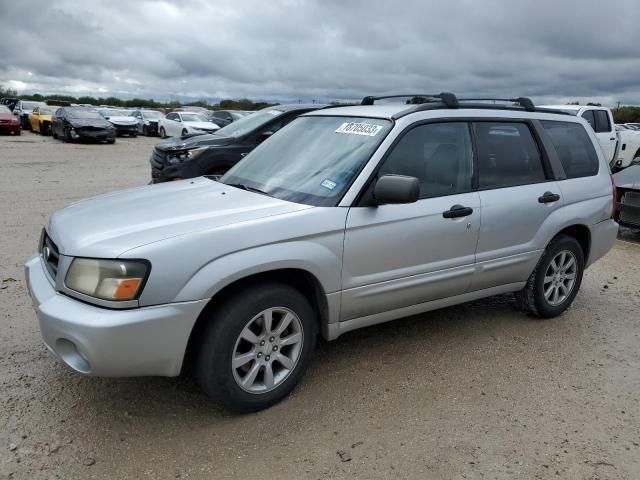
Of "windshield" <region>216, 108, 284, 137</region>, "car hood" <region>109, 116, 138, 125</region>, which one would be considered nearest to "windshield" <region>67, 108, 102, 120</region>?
"car hood" <region>109, 116, 138, 125</region>

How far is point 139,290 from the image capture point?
2.71 m

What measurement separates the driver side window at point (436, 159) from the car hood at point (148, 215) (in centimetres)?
80

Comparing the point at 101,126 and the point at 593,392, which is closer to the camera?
the point at 593,392

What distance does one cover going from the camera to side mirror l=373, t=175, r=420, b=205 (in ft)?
10.5

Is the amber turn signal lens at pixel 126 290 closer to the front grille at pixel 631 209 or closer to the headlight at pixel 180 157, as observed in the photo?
the headlight at pixel 180 157

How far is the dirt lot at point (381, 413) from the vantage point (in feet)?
9.08

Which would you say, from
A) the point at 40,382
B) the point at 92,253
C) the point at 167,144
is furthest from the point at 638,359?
the point at 167,144

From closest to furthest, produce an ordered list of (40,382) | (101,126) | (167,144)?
(40,382)
(167,144)
(101,126)

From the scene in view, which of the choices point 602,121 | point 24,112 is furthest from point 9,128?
point 602,121

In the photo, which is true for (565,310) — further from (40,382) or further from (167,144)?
(167,144)

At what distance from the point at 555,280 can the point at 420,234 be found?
1.78 metres

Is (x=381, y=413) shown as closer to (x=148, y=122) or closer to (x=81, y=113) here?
(x=81, y=113)

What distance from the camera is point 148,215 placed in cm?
318

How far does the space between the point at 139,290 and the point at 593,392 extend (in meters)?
2.90
